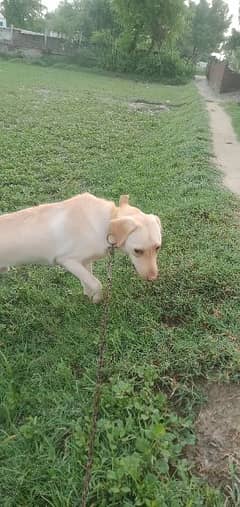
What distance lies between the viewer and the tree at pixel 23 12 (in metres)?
62.2

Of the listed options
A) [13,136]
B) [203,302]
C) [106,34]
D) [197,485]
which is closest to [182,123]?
[13,136]

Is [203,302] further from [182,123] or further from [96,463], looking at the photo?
[182,123]

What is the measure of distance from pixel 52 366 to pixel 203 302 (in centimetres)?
139

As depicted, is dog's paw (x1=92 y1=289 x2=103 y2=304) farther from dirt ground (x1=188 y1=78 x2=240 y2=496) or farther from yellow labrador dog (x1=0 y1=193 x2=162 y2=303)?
dirt ground (x1=188 y1=78 x2=240 y2=496)

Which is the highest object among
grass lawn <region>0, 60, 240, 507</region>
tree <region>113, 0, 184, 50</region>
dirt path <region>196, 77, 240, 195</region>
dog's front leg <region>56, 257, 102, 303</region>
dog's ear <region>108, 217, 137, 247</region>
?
Result: tree <region>113, 0, 184, 50</region>

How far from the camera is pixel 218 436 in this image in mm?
2420

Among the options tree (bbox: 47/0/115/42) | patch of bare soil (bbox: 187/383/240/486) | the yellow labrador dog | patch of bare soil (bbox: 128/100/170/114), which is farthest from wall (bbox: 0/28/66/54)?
patch of bare soil (bbox: 187/383/240/486)

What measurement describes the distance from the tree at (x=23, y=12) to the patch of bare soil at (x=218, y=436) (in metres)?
72.1

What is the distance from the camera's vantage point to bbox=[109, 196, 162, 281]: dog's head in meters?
2.88

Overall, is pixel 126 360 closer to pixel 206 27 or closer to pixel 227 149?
pixel 227 149

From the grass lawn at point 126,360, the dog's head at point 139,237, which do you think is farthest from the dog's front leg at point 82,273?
the dog's head at point 139,237

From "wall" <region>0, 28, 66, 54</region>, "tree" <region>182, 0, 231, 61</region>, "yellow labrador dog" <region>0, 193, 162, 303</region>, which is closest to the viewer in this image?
"yellow labrador dog" <region>0, 193, 162, 303</region>

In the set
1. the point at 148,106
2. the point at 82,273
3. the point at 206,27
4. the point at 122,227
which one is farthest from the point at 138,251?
the point at 206,27

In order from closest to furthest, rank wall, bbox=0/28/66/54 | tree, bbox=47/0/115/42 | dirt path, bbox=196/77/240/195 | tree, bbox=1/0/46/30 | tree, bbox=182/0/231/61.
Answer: dirt path, bbox=196/77/240/195 → wall, bbox=0/28/66/54 → tree, bbox=47/0/115/42 → tree, bbox=182/0/231/61 → tree, bbox=1/0/46/30
